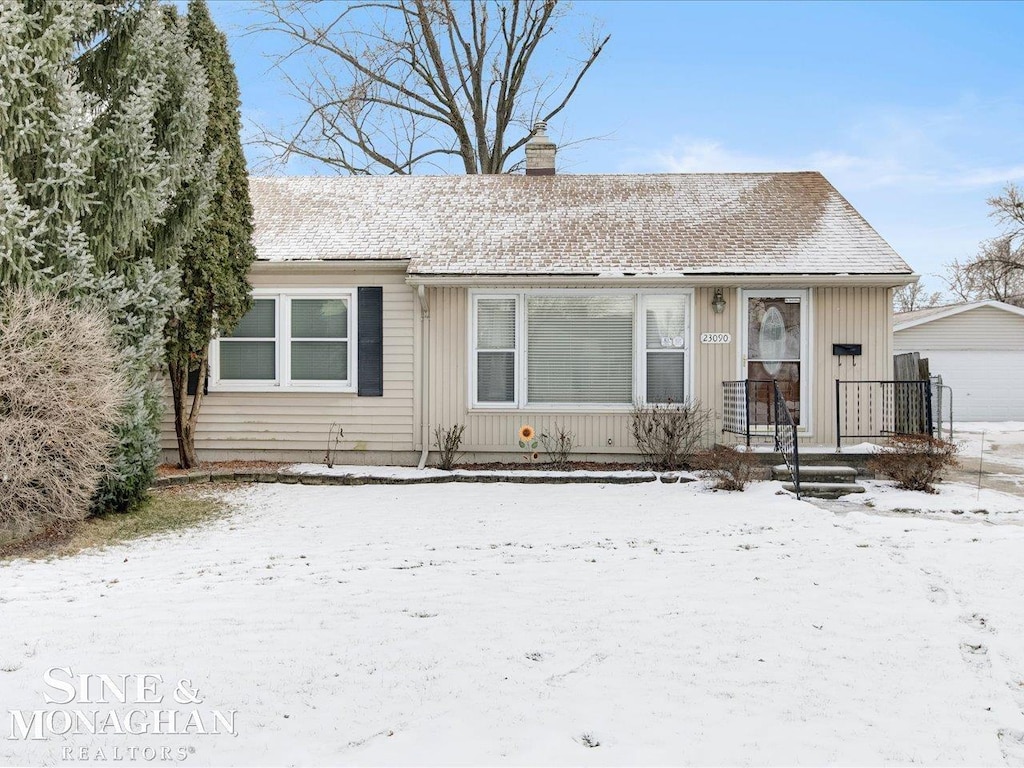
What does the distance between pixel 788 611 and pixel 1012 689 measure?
1.18 metres

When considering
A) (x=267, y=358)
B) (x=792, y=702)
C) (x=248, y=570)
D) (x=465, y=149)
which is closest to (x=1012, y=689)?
(x=792, y=702)

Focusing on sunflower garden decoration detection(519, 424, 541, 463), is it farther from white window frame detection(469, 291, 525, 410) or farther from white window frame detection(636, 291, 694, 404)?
white window frame detection(636, 291, 694, 404)

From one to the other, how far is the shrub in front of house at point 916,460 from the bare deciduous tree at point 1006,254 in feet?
84.7

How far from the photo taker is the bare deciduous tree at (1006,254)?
2844cm

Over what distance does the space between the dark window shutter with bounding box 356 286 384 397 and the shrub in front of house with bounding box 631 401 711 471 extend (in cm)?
377

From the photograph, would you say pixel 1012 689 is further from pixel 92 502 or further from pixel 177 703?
Result: pixel 92 502

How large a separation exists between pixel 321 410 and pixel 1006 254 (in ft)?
104

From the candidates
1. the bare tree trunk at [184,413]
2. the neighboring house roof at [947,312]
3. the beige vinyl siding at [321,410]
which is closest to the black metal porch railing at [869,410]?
the beige vinyl siding at [321,410]

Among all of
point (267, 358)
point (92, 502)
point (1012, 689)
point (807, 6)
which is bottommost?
point (1012, 689)

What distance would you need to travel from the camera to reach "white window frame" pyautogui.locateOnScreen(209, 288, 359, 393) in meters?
9.67

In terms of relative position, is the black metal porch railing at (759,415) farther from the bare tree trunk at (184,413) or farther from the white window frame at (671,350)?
the bare tree trunk at (184,413)

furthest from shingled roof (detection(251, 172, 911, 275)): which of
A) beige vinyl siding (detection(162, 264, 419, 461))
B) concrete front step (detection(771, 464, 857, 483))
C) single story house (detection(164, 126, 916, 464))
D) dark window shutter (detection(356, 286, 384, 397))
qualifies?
concrete front step (detection(771, 464, 857, 483))

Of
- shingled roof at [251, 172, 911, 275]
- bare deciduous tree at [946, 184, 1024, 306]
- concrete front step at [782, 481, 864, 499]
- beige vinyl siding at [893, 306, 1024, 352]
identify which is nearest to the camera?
concrete front step at [782, 481, 864, 499]

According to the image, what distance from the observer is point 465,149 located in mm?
19906
